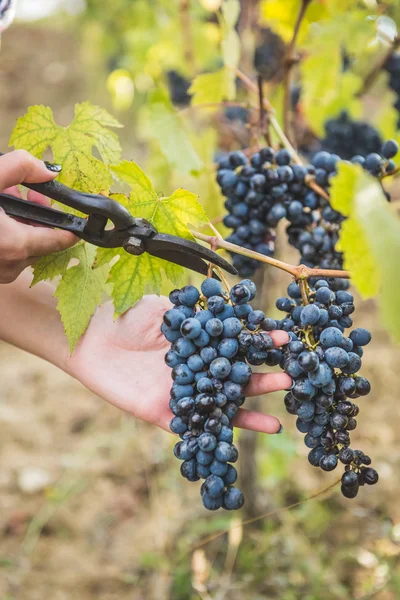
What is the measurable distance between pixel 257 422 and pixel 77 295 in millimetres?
362

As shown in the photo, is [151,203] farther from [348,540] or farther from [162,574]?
[348,540]

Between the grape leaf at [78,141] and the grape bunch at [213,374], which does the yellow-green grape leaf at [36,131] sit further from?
the grape bunch at [213,374]

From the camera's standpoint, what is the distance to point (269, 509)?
77.7 inches

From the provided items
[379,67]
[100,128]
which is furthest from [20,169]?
[379,67]

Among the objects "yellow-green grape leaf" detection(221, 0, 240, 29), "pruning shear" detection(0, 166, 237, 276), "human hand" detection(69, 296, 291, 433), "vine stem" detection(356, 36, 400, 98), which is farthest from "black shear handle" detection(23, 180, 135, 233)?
"vine stem" detection(356, 36, 400, 98)

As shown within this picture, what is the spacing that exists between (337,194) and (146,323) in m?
0.52

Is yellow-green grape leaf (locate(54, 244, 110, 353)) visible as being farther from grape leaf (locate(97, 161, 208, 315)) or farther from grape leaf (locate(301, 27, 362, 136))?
grape leaf (locate(301, 27, 362, 136))

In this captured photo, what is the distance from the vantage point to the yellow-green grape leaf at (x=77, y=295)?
90 centimetres

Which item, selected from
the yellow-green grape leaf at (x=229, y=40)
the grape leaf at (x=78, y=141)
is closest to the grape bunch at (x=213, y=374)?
the grape leaf at (x=78, y=141)

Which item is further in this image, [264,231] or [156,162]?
[156,162]

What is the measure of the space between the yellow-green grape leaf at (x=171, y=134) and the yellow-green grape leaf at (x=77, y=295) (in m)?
0.51

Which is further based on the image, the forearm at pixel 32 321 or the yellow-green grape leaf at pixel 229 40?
the yellow-green grape leaf at pixel 229 40

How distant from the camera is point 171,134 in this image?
1390 millimetres

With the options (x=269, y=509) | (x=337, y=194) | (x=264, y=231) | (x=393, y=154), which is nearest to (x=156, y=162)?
(x=264, y=231)
